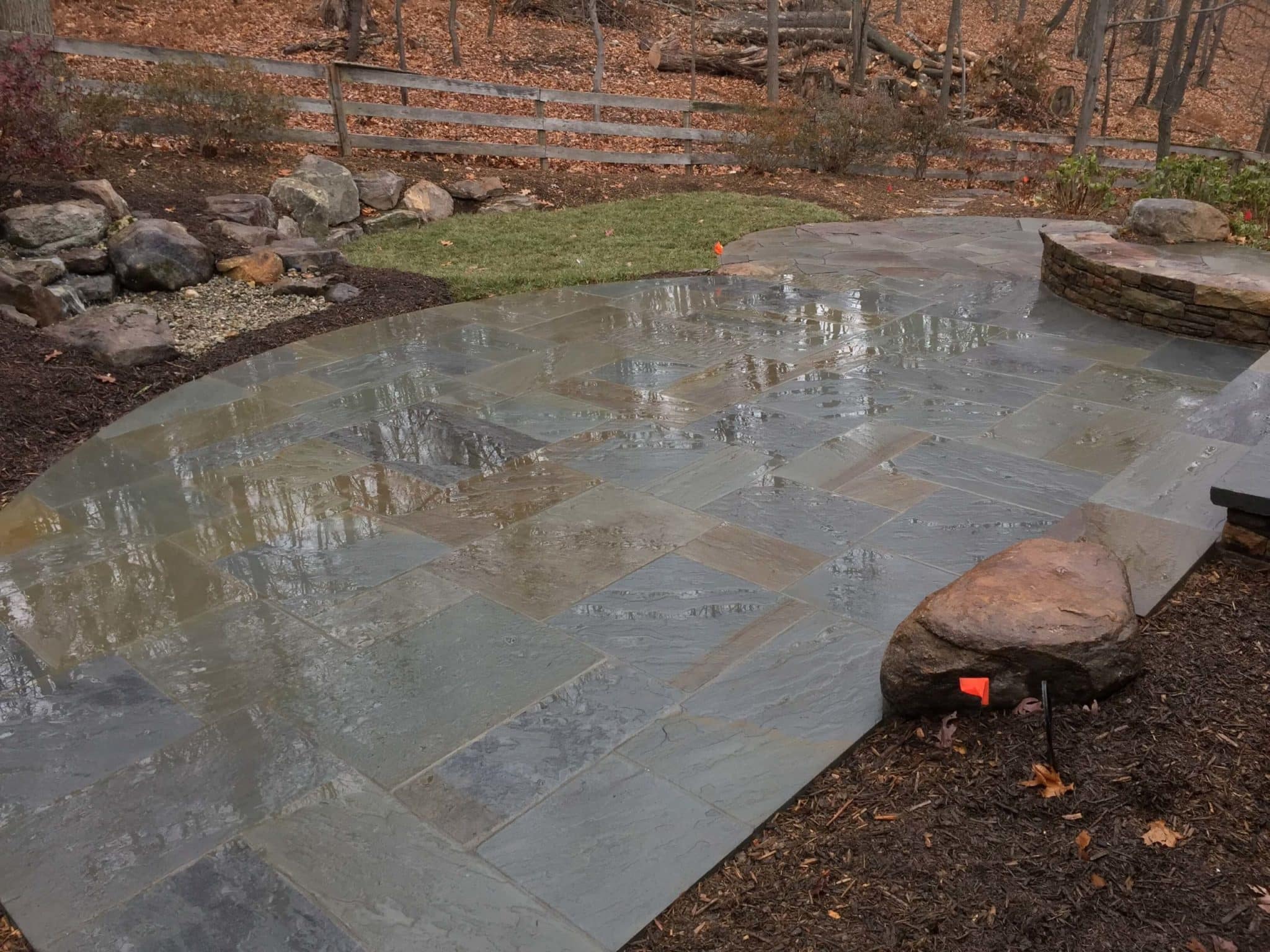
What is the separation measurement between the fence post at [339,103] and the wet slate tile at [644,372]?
20.5ft

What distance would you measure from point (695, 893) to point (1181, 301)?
5.40 meters

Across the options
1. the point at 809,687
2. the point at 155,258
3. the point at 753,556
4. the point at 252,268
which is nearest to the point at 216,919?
the point at 809,687

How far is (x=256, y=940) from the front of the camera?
7.09 ft

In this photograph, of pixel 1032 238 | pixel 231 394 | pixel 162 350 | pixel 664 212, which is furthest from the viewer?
pixel 664 212

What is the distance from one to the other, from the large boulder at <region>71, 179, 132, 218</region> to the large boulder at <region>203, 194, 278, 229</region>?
720 mm

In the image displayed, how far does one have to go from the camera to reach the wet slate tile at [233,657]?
9.84 ft

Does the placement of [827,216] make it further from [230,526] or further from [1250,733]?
[1250,733]

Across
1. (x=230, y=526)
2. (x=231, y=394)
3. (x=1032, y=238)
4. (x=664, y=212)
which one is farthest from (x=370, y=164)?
(x=230, y=526)

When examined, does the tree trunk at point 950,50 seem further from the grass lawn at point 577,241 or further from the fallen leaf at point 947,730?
the fallen leaf at point 947,730

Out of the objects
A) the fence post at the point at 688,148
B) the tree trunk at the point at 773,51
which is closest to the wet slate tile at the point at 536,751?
the fence post at the point at 688,148

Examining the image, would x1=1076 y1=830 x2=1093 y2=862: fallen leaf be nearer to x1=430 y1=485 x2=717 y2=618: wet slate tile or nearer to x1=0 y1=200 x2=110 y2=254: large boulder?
x1=430 y1=485 x2=717 y2=618: wet slate tile

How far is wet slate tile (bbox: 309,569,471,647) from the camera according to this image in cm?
331

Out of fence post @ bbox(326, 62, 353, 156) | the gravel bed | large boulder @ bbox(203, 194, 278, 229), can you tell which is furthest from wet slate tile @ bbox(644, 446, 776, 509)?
fence post @ bbox(326, 62, 353, 156)

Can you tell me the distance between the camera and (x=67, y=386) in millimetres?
5352
